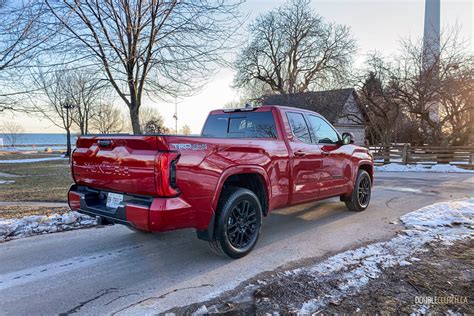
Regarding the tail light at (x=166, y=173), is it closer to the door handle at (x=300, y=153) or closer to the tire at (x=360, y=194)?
the door handle at (x=300, y=153)

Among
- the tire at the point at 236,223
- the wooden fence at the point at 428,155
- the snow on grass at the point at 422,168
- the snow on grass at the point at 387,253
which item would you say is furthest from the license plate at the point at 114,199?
the wooden fence at the point at 428,155

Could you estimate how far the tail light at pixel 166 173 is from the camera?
316 cm

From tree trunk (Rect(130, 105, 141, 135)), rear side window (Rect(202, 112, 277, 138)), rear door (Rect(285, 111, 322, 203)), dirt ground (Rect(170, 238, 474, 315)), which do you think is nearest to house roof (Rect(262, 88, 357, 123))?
tree trunk (Rect(130, 105, 141, 135))

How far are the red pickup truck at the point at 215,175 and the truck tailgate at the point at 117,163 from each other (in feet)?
0.03

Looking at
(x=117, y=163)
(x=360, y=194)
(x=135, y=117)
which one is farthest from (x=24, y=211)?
(x=360, y=194)

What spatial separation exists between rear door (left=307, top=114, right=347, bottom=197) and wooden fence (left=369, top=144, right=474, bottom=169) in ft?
47.4

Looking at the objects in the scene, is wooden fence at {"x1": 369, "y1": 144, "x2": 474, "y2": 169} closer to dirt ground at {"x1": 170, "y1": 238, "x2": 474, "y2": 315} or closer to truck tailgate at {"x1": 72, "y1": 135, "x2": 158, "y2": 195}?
dirt ground at {"x1": 170, "y1": 238, "x2": 474, "y2": 315}

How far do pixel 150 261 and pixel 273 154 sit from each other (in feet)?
6.77

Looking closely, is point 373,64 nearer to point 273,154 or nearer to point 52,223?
point 273,154

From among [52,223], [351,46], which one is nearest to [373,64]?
[351,46]

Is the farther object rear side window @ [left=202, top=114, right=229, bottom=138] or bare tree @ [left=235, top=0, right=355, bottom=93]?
bare tree @ [left=235, top=0, right=355, bottom=93]

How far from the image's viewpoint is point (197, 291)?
3223mm

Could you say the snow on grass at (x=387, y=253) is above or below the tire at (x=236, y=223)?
below

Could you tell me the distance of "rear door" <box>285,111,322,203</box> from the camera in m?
4.85
